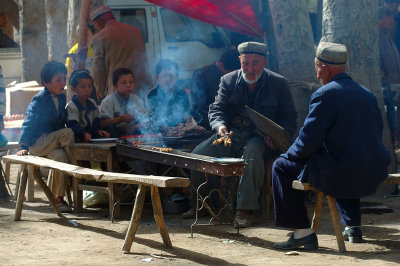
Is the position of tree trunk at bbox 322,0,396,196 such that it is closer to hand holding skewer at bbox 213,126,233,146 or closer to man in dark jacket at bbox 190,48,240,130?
man in dark jacket at bbox 190,48,240,130

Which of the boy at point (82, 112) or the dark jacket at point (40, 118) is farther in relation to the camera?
the boy at point (82, 112)

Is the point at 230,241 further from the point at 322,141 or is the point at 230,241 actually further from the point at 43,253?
the point at 43,253

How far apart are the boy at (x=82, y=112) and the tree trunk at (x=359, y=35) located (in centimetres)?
274

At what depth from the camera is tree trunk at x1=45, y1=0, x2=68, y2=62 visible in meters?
13.7

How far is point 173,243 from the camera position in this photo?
5453 millimetres

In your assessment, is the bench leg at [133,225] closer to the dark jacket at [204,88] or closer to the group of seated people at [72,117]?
the group of seated people at [72,117]

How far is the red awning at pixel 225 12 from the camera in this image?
387 inches

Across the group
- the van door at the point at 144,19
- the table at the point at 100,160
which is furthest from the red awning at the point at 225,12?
the table at the point at 100,160

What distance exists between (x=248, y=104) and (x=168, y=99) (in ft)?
5.92

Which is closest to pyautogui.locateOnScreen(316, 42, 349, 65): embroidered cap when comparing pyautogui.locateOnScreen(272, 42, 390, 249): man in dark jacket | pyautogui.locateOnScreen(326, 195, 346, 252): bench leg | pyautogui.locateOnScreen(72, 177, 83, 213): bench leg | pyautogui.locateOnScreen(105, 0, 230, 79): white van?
pyautogui.locateOnScreen(272, 42, 390, 249): man in dark jacket

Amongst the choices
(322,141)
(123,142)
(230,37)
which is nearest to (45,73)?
(123,142)

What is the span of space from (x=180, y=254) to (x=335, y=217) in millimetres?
1206

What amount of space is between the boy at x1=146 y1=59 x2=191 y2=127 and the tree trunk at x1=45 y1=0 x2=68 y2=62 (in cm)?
581

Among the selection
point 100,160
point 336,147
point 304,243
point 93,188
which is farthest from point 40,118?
point 336,147
